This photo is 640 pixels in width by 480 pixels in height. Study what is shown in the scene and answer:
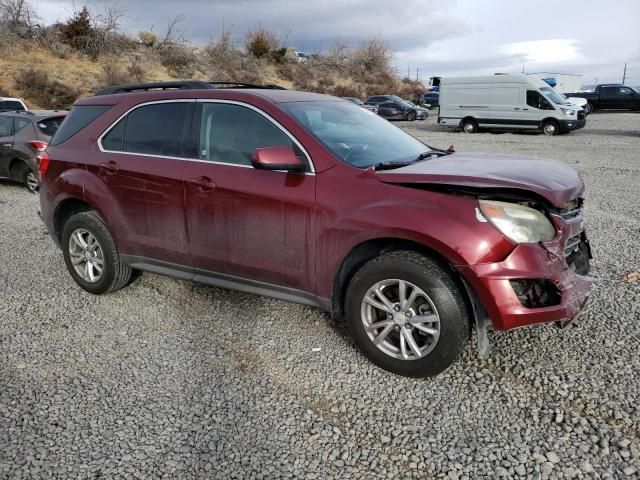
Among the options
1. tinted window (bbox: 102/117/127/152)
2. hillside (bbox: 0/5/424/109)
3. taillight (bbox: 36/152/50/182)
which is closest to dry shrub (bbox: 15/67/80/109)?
hillside (bbox: 0/5/424/109)

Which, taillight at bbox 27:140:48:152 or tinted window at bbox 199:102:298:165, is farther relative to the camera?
taillight at bbox 27:140:48:152

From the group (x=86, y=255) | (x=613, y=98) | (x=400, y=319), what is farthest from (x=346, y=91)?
A: (x=400, y=319)

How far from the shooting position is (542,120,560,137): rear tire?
68.4ft

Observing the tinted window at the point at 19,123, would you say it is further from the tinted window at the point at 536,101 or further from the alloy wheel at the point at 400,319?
the tinted window at the point at 536,101

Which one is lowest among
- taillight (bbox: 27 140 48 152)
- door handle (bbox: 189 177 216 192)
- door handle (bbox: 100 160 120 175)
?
taillight (bbox: 27 140 48 152)

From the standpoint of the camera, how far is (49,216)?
15.9 feet

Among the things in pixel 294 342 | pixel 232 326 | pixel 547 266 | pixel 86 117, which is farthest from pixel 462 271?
pixel 86 117

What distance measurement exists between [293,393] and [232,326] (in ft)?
3.45

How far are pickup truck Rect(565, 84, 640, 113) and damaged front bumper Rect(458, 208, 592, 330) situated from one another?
32.0 m

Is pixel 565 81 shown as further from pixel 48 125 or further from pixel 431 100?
pixel 48 125

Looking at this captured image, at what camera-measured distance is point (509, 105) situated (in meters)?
21.6

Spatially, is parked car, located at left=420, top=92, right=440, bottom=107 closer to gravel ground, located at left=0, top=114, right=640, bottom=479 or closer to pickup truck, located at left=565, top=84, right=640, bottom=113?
pickup truck, located at left=565, top=84, right=640, bottom=113

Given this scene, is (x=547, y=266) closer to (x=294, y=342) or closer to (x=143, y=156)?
(x=294, y=342)

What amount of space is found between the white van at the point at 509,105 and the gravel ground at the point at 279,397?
18.2 m
